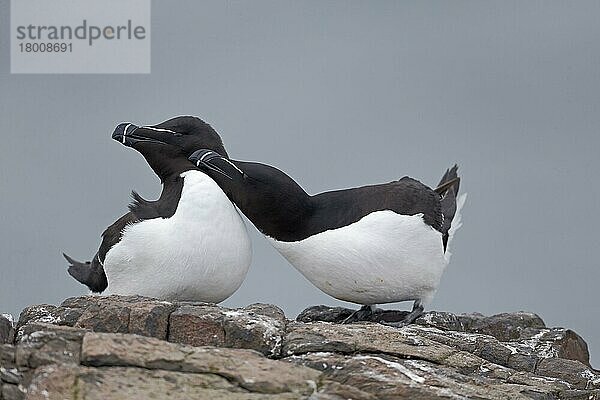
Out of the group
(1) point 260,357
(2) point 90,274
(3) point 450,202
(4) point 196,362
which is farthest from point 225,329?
(3) point 450,202

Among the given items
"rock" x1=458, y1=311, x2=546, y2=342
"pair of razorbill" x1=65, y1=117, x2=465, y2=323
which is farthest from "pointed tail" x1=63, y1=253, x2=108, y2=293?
"rock" x1=458, y1=311, x2=546, y2=342

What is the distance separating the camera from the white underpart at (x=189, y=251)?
1080 centimetres

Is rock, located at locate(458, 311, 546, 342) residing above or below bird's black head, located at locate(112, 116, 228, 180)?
below

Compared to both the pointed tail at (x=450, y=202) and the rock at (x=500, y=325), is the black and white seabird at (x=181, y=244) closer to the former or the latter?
the pointed tail at (x=450, y=202)

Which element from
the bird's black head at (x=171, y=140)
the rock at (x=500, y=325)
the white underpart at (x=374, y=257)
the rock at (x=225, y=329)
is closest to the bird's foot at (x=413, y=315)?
the white underpart at (x=374, y=257)

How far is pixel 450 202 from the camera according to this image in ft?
41.2

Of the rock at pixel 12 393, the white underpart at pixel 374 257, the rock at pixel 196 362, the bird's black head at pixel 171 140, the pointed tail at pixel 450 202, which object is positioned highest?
the bird's black head at pixel 171 140

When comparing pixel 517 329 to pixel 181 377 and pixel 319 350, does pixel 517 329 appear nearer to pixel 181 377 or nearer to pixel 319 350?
pixel 319 350

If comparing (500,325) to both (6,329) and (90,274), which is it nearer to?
(90,274)

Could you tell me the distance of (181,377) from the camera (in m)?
7.02

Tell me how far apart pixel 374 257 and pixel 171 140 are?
2435mm

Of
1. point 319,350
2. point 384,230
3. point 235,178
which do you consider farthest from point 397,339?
point 235,178

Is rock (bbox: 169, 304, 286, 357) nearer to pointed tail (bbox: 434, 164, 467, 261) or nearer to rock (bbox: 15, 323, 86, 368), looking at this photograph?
rock (bbox: 15, 323, 86, 368)

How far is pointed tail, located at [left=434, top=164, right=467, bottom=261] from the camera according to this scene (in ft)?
38.2
